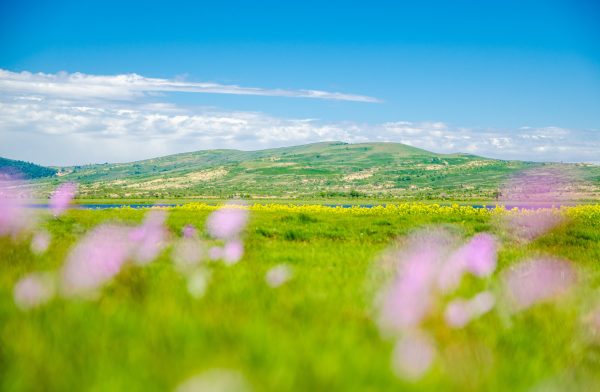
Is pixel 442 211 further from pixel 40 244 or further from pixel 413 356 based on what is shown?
pixel 413 356

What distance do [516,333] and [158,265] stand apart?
520 centimetres

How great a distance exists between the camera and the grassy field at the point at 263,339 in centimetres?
302

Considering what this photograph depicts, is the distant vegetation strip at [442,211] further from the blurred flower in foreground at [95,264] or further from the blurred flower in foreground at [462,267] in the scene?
the blurred flower in foreground at [95,264]

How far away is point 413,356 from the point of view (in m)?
3.50

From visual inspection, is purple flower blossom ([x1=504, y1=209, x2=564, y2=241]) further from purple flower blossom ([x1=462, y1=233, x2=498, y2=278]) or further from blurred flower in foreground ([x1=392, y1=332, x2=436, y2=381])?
blurred flower in foreground ([x1=392, y1=332, x2=436, y2=381])

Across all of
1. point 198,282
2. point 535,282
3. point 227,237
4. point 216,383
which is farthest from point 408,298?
point 227,237

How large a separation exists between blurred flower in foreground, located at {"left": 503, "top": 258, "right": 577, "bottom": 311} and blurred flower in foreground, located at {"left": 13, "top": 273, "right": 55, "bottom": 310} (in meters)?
5.07

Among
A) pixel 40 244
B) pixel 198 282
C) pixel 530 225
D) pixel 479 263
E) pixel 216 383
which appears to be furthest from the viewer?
pixel 530 225

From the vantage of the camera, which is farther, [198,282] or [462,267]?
[462,267]

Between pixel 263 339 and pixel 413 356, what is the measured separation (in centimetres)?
111

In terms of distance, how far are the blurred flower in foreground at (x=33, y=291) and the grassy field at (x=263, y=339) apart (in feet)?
0.31

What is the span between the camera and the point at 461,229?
1798 centimetres

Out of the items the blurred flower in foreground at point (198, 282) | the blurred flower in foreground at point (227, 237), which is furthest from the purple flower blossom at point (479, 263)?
the blurred flower in foreground at point (198, 282)

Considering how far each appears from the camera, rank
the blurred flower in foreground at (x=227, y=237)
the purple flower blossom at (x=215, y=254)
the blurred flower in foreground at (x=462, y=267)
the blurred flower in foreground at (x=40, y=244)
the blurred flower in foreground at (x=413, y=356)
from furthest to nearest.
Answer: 1. the blurred flower in foreground at (x=227, y=237)
2. the purple flower blossom at (x=215, y=254)
3. the blurred flower in foreground at (x=40, y=244)
4. the blurred flower in foreground at (x=462, y=267)
5. the blurred flower in foreground at (x=413, y=356)
